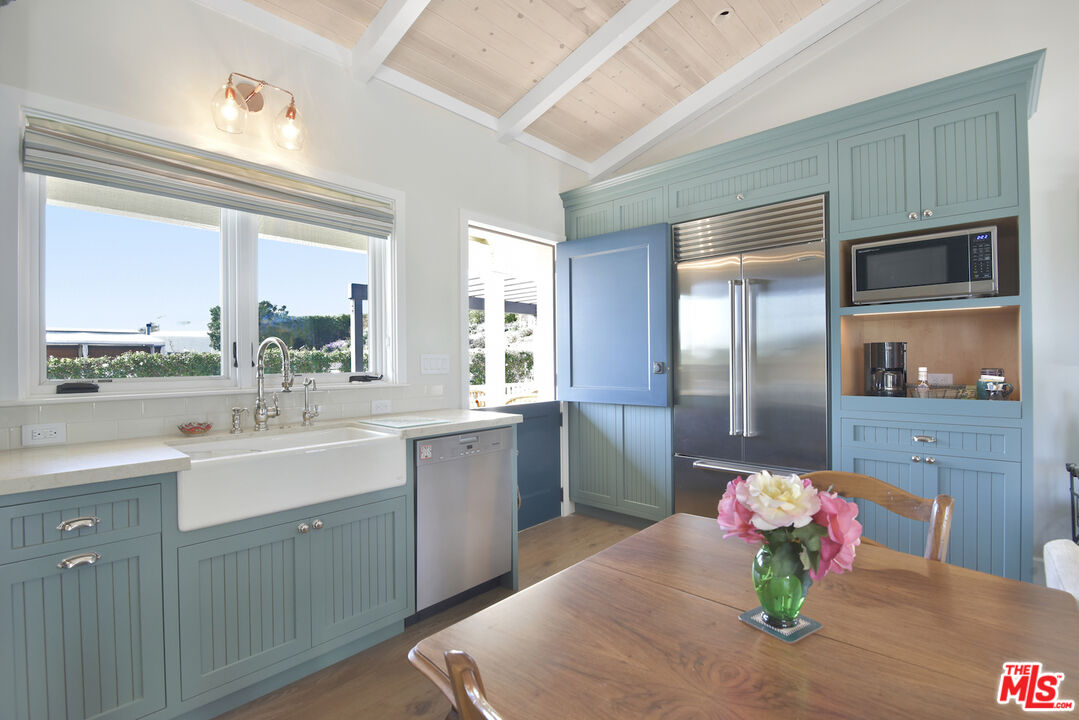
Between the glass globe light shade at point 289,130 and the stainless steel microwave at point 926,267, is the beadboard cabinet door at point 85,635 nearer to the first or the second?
the glass globe light shade at point 289,130

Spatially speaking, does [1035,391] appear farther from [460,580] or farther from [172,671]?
[172,671]

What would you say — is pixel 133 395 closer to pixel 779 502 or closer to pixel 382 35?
pixel 382 35

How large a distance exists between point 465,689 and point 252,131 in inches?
104

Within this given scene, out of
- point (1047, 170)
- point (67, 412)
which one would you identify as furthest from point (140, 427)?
point (1047, 170)

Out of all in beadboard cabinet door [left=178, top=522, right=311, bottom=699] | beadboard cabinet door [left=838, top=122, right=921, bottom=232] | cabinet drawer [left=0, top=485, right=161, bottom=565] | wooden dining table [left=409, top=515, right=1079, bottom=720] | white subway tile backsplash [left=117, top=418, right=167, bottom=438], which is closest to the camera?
wooden dining table [left=409, top=515, right=1079, bottom=720]

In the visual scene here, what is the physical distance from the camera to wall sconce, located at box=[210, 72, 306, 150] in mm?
2139

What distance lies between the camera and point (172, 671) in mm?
1623

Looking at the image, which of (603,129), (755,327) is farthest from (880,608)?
(603,129)

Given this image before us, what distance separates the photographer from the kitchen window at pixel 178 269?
6.42 ft

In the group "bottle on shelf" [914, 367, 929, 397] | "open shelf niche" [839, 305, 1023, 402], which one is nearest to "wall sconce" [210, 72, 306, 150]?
"open shelf niche" [839, 305, 1023, 402]

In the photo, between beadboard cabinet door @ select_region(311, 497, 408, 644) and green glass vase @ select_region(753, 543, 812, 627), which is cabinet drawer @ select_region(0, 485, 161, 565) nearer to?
beadboard cabinet door @ select_region(311, 497, 408, 644)

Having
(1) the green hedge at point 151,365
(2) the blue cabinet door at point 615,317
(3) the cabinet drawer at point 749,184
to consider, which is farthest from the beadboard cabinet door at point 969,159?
(1) the green hedge at point 151,365

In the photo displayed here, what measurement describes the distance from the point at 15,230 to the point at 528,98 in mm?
2629

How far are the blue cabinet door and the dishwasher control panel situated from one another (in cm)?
115
